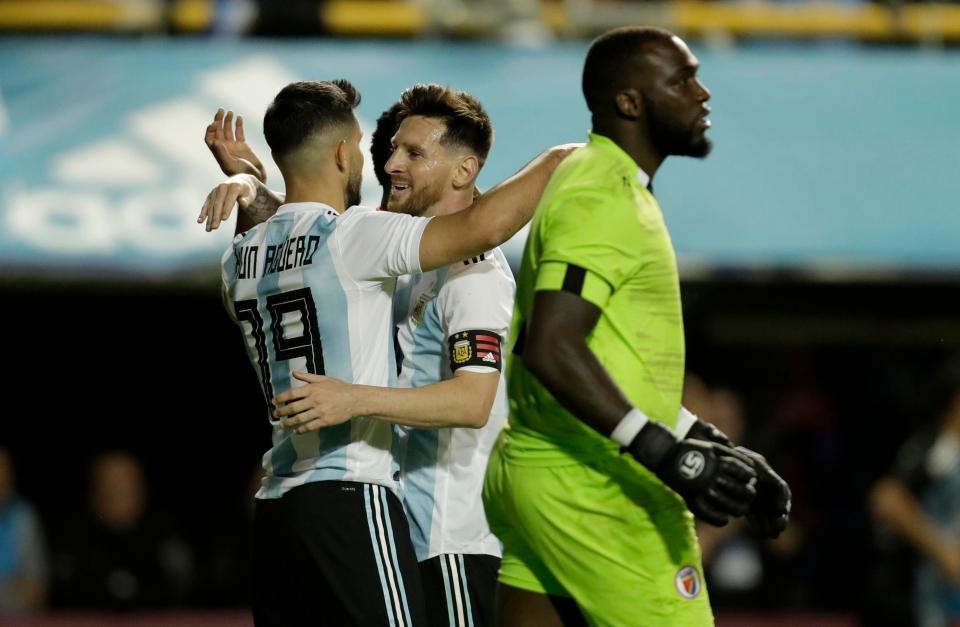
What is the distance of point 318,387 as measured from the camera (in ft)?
13.4

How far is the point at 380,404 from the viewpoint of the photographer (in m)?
4.09

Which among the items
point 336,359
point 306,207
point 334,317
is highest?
point 306,207

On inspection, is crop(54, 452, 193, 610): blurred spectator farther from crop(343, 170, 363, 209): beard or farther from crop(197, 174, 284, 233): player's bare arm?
crop(343, 170, 363, 209): beard

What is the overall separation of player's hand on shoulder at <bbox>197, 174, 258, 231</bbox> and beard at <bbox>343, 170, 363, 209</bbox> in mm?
336

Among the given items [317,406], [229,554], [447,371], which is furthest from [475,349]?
[229,554]

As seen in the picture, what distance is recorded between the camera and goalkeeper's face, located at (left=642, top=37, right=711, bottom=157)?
151 inches

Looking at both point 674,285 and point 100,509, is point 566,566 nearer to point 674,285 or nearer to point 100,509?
point 674,285

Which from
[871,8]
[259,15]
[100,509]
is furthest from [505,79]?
[100,509]

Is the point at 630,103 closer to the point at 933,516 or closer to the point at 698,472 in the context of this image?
the point at 698,472

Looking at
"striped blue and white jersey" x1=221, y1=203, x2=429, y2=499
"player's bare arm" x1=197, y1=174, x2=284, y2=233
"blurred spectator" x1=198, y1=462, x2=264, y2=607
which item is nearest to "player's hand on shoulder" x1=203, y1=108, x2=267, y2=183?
"player's bare arm" x1=197, y1=174, x2=284, y2=233

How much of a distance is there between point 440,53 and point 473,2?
40 centimetres

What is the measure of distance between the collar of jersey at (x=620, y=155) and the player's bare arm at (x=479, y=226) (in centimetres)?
37

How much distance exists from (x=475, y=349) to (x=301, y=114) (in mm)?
890

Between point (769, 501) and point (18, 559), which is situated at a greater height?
point (769, 501)
